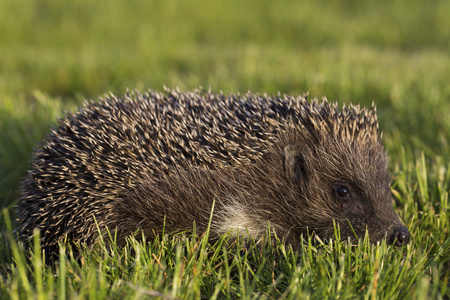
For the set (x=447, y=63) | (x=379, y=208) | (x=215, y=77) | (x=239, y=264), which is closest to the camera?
(x=239, y=264)

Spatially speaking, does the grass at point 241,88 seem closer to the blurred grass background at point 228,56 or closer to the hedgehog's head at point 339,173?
the blurred grass background at point 228,56

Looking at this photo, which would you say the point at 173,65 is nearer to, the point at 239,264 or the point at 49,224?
the point at 49,224

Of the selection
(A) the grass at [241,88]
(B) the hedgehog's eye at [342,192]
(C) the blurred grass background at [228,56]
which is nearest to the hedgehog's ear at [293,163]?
(B) the hedgehog's eye at [342,192]

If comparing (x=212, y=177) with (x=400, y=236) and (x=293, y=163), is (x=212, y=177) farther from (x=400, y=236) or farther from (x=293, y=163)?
(x=400, y=236)

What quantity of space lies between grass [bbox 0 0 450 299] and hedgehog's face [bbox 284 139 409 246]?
0.27 meters

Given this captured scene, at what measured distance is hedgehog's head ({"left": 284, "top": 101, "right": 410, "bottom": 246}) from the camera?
3418 mm

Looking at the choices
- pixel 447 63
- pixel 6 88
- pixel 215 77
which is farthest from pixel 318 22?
pixel 6 88

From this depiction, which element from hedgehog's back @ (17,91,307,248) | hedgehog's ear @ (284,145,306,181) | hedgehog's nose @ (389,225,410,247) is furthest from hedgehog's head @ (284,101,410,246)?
hedgehog's back @ (17,91,307,248)

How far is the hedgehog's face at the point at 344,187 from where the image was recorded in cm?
339

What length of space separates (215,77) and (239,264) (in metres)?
4.83

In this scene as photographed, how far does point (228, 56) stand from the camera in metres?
8.94

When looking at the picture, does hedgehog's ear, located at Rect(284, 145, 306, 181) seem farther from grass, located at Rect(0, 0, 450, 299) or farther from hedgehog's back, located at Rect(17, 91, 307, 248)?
grass, located at Rect(0, 0, 450, 299)

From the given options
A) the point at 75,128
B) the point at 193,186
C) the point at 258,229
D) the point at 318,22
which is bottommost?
the point at 258,229

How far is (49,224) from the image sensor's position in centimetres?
336
